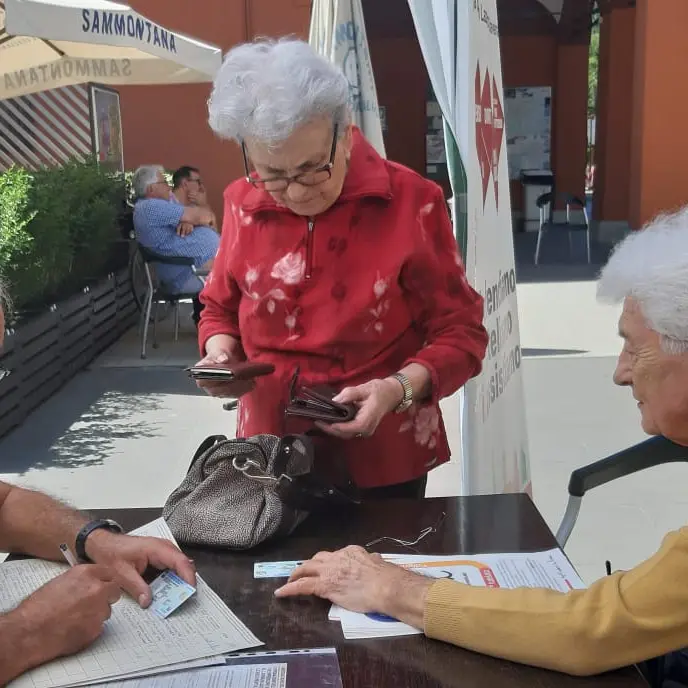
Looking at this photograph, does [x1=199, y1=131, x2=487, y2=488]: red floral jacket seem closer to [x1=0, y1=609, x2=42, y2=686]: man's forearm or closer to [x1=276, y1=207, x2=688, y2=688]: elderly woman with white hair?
[x1=276, y1=207, x2=688, y2=688]: elderly woman with white hair

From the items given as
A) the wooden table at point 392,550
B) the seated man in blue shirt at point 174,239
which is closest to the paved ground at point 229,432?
the seated man in blue shirt at point 174,239

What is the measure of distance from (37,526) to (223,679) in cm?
62

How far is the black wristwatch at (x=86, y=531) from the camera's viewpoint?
178cm

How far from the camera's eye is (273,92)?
189 centimetres

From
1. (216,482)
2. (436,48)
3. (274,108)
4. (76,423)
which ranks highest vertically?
(436,48)

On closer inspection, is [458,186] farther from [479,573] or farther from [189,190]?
[189,190]

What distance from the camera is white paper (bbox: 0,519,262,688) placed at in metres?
1.41

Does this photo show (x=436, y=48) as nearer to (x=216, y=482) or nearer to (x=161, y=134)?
(x=216, y=482)

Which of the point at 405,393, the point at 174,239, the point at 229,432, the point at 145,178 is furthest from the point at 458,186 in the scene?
the point at 145,178

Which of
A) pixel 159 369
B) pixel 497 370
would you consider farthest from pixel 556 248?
pixel 497 370

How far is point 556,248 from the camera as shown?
14055 millimetres

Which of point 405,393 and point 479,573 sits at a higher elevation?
point 405,393

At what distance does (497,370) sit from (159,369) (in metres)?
4.55

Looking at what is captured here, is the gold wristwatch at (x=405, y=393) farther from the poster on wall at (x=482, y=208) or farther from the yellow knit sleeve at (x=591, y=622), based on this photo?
the poster on wall at (x=482, y=208)
